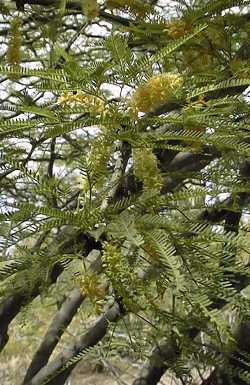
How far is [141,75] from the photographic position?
104cm

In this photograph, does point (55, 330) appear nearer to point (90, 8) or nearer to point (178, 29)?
point (90, 8)

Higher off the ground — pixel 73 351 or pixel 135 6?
pixel 135 6

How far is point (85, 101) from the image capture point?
103 centimetres

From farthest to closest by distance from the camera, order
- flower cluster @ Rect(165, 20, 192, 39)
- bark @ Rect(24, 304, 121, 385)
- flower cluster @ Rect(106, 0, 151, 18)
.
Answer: bark @ Rect(24, 304, 121, 385), flower cluster @ Rect(106, 0, 151, 18), flower cluster @ Rect(165, 20, 192, 39)

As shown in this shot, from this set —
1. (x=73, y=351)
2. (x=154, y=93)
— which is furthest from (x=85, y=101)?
(x=73, y=351)

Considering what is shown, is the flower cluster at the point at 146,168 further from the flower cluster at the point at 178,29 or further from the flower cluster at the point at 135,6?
the flower cluster at the point at 135,6

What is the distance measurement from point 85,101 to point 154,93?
0.12 m

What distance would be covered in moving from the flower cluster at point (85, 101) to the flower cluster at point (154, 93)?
0.19 feet

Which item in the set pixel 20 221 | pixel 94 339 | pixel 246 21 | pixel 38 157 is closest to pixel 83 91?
pixel 20 221

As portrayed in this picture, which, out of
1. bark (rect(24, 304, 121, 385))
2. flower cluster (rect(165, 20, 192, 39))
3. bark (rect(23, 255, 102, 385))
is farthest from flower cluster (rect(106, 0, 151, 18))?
bark (rect(23, 255, 102, 385))

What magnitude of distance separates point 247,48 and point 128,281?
0.91 m

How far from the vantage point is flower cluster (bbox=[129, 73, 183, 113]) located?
3.38ft

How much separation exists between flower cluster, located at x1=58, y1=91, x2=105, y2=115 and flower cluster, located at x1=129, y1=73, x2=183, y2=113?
0.19 ft

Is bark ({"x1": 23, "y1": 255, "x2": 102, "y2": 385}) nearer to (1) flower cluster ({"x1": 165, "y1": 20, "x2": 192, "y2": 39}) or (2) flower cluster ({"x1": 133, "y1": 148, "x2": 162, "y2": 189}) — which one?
(1) flower cluster ({"x1": 165, "y1": 20, "x2": 192, "y2": 39})
